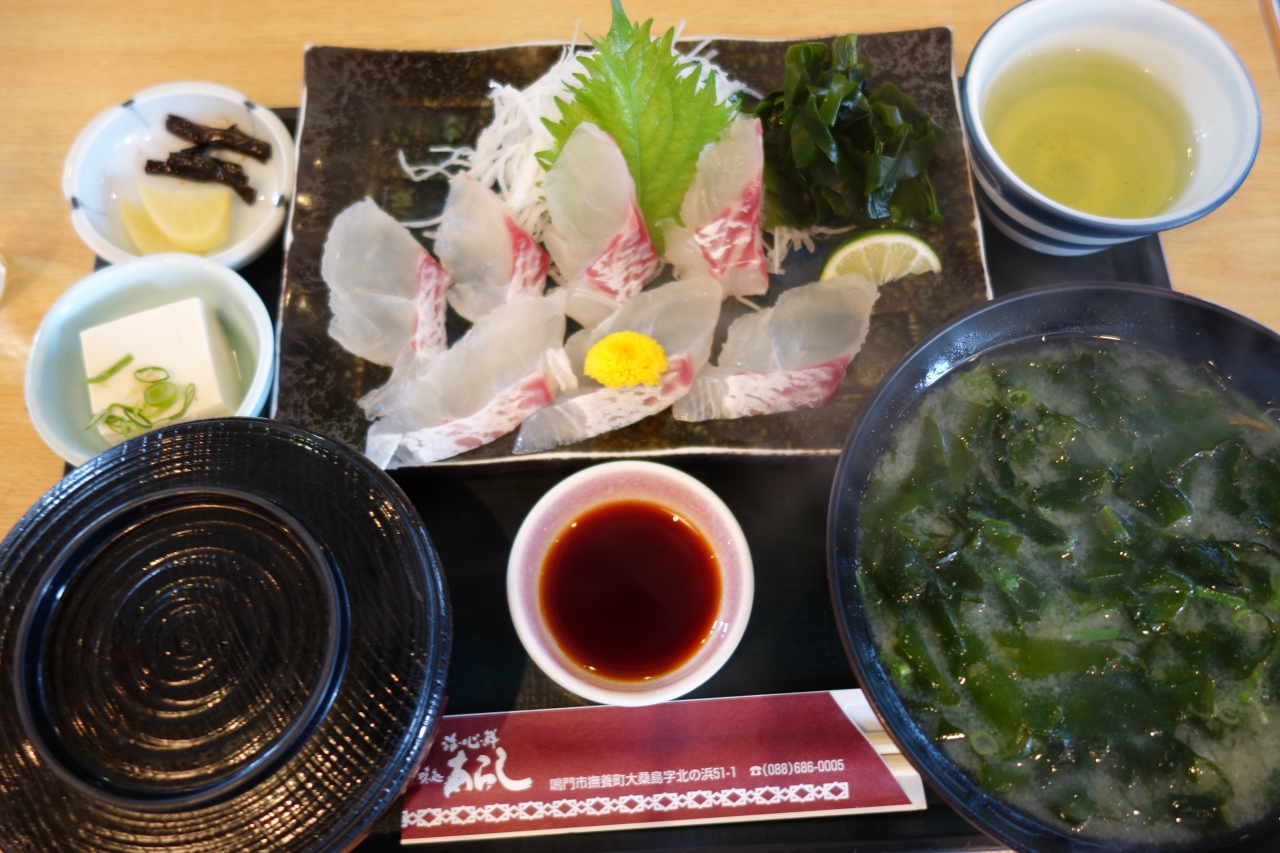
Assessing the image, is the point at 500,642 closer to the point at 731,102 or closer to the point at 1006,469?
the point at 1006,469

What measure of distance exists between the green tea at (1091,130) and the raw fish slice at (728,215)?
0.59 m

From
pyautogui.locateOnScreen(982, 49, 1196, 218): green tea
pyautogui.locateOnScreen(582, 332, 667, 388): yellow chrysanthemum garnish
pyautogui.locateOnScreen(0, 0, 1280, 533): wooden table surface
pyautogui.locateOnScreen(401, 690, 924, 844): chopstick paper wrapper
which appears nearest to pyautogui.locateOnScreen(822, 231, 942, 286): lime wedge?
pyautogui.locateOnScreen(982, 49, 1196, 218): green tea

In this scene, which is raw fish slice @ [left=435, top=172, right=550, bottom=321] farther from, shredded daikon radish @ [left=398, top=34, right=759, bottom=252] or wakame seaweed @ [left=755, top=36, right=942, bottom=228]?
wakame seaweed @ [left=755, top=36, right=942, bottom=228]

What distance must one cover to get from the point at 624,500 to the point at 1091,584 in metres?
0.87

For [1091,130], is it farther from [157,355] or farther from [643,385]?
[157,355]

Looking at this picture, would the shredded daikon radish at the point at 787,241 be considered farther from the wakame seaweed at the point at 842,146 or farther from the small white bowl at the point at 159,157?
the small white bowl at the point at 159,157

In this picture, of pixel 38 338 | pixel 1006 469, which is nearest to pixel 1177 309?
pixel 1006 469

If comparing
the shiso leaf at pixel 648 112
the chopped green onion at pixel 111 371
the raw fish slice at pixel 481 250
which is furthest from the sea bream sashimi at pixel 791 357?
the chopped green onion at pixel 111 371

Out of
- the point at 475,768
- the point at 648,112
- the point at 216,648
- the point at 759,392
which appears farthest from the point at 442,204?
the point at 475,768

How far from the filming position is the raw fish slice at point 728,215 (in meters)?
1.70

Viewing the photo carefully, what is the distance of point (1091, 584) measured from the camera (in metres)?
1.27

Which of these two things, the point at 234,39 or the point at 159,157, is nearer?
the point at 159,157

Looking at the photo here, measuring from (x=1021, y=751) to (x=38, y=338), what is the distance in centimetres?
213

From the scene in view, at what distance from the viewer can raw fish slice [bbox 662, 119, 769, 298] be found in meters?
1.70
